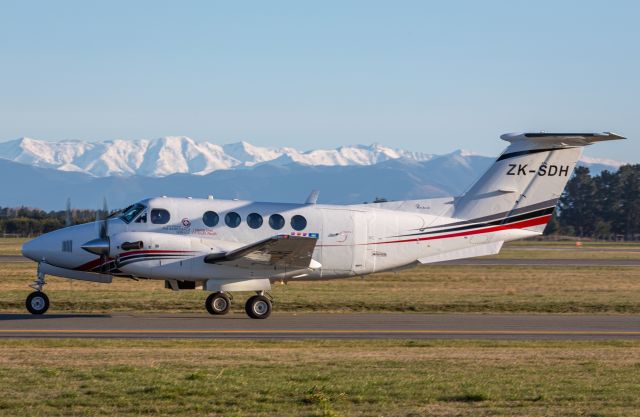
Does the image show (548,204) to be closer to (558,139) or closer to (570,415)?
(558,139)

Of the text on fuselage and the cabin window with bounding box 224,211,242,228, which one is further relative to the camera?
the text on fuselage

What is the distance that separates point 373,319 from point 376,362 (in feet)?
29.5

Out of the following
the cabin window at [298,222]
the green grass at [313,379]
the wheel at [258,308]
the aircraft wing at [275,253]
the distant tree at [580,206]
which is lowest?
the green grass at [313,379]

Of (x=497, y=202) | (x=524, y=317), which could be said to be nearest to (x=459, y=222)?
(x=497, y=202)

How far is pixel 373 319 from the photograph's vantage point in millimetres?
26281

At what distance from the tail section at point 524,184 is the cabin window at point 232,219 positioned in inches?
244

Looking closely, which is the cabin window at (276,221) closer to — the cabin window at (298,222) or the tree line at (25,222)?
the cabin window at (298,222)

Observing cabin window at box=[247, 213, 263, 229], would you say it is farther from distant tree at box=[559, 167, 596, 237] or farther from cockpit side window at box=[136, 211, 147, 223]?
distant tree at box=[559, 167, 596, 237]

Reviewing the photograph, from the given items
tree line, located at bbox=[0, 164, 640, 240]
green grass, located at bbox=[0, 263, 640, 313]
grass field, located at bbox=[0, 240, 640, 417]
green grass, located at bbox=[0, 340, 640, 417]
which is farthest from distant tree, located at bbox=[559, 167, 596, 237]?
green grass, located at bbox=[0, 340, 640, 417]

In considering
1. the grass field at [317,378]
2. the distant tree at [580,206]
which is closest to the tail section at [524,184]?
the grass field at [317,378]

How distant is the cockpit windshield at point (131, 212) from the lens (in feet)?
87.4

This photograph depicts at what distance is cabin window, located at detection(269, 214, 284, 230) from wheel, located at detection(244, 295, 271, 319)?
2.01 metres

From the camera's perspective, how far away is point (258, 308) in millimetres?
26453

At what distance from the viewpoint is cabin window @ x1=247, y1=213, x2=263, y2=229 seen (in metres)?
27.1
